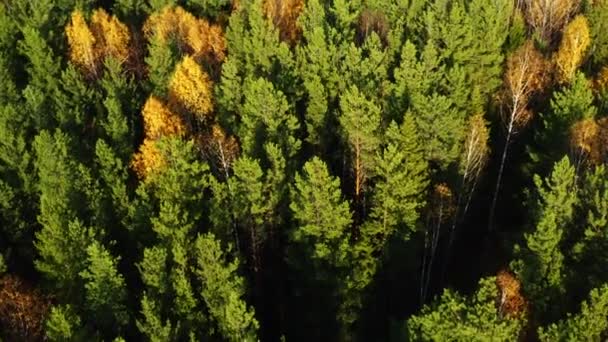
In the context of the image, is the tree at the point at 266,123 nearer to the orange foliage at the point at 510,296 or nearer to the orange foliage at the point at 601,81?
the orange foliage at the point at 510,296

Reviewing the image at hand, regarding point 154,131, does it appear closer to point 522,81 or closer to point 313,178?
point 313,178

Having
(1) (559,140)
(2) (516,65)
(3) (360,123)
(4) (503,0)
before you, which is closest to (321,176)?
(3) (360,123)

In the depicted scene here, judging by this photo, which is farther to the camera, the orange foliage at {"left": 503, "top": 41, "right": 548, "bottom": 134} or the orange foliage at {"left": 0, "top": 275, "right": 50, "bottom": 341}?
the orange foliage at {"left": 503, "top": 41, "right": 548, "bottom": 134}

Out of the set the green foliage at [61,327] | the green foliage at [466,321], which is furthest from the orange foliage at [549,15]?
the green foliage at [61,327]

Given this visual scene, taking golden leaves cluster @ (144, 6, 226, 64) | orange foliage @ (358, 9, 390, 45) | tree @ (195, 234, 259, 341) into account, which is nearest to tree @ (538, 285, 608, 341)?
A: tree @ (195, 234, 259, 341)

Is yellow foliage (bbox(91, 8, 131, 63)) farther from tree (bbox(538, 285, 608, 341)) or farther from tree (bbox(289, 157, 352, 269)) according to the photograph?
tree (bbox(538, 285, 608, 341))

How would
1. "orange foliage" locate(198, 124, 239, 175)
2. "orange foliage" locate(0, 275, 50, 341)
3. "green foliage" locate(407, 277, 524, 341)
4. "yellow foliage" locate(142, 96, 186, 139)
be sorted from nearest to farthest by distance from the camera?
"green foliage" locate(407, 277, 524, 341)
"orange foliage" locate(0, 275, 50, 341)
"orange foliage" locate(198, 124, 239, 175)
"yellow foliage" locate(142, 96, 186, 139)

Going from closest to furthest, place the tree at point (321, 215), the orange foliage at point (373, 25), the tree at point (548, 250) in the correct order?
the tree at point (548, 250) < the tree at point (321, 215) < the orange foliage at point (373, 25)
